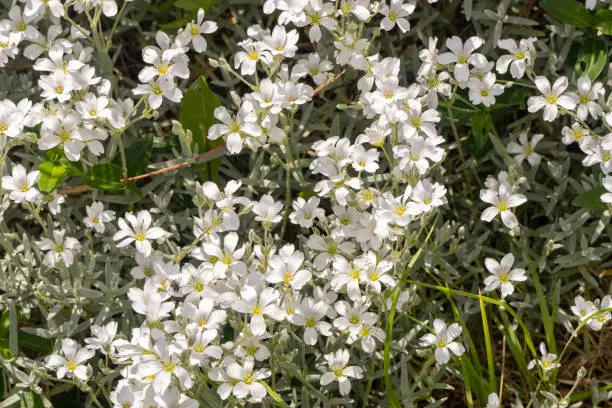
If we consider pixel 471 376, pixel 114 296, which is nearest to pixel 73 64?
pixel 114 296

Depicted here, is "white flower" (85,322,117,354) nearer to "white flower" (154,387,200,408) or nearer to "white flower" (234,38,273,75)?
"white flower" (154,387,200,408)

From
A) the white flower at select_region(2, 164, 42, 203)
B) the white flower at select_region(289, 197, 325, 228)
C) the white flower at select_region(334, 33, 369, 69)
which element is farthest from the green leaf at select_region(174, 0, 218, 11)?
the white flower at select_region(289, 197, 325, 228)

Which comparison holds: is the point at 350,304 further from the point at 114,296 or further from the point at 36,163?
the point at 36,163

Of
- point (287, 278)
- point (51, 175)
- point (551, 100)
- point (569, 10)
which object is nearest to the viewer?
point (287, 278)

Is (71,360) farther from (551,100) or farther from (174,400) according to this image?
(551,100)

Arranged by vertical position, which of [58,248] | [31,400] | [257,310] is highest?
[257,310]

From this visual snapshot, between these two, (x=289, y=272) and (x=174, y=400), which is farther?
(x=289, y=272)

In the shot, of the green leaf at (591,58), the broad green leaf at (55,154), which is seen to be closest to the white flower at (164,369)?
the broad green leaf at (55,154)

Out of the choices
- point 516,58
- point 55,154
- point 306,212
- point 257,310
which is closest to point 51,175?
point 55,154
